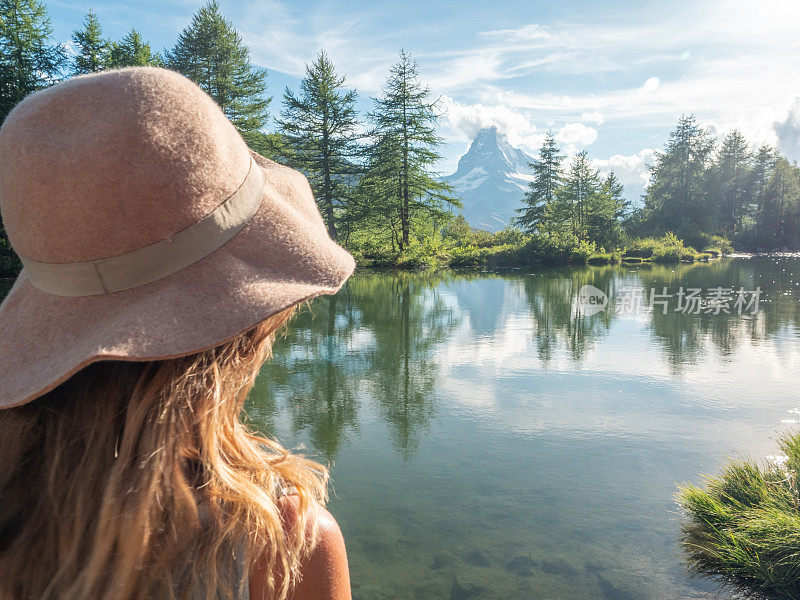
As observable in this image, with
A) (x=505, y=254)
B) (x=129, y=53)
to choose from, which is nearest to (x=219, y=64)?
(x=129, y=53)

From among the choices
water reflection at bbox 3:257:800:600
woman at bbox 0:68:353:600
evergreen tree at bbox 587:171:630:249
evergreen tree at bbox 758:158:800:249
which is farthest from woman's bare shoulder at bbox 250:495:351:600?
evergreen tree at bbox 758:158:800:249

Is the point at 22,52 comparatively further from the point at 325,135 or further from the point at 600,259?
the point at 600,259

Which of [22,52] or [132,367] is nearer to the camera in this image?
[132,367]

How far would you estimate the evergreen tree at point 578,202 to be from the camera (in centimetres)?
3519

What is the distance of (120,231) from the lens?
71 centimetres

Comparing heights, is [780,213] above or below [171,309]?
above

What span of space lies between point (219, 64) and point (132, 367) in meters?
29.3

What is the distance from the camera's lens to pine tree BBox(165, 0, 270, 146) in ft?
85.6

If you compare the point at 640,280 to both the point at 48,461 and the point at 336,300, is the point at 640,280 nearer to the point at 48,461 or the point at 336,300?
the point at 336,300

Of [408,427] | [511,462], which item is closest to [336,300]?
[408,427]

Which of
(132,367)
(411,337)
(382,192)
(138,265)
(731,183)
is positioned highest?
(731,183)

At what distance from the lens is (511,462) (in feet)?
13.7

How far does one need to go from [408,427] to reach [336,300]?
8666 millimetres

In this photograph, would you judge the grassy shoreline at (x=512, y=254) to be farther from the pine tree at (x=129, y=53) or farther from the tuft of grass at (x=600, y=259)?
the pine tree at (x=129, y=53)
